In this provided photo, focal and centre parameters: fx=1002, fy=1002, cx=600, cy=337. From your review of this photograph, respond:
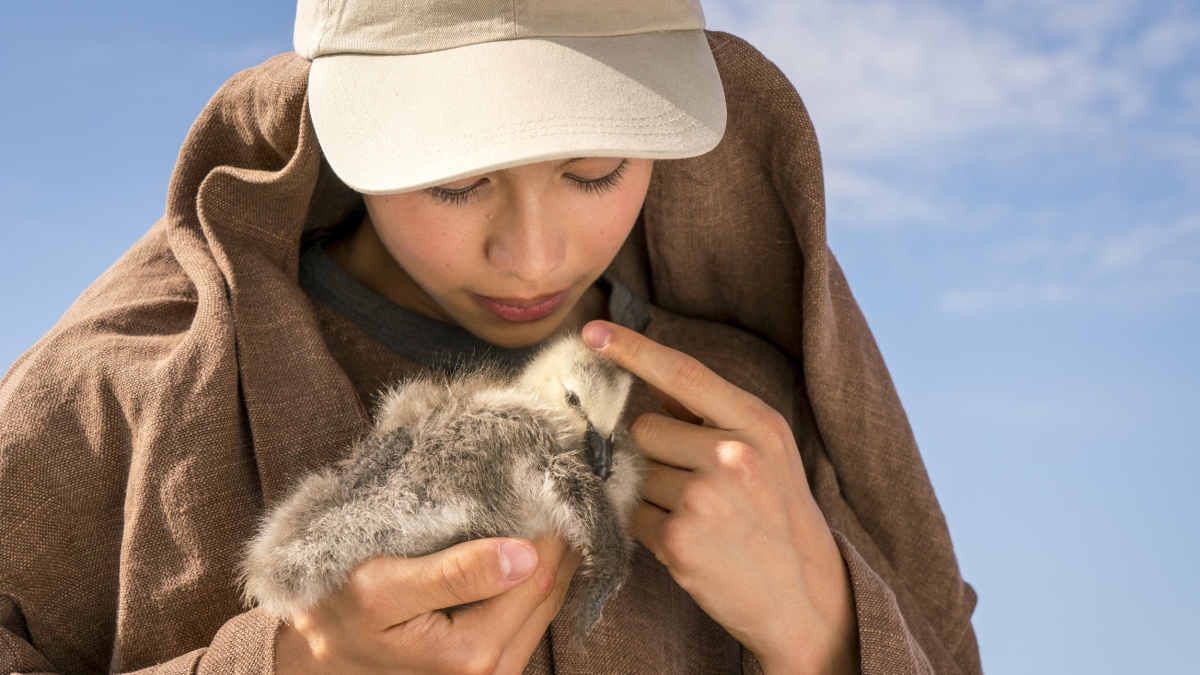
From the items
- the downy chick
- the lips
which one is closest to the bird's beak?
the downy chick

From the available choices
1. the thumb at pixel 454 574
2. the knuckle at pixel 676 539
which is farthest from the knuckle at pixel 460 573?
the knuckle at pixel 676 539

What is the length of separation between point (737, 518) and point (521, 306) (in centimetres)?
52

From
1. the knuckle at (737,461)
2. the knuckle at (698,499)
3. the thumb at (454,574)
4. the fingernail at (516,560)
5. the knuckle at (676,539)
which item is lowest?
the thumb at (454,574)

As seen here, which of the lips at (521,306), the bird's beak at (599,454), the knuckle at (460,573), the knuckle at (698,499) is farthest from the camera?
the lips at (521,306)

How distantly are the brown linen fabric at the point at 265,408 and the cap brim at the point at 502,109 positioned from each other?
29cm

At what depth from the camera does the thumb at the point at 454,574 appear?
1.30m

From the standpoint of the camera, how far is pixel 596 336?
5.23ft

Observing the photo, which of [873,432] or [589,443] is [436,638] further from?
[873,432]

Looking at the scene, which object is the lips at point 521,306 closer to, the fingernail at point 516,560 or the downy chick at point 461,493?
the downy chick at point 461,493

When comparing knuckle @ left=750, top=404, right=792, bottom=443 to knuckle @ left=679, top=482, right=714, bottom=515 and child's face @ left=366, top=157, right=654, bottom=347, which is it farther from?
child's face @ left=366, top=157, right=654, bottom=347

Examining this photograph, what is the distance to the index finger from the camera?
1602 millimetres

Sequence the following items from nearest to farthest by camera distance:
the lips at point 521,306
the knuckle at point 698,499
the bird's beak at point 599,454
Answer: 1. the bird's beak at point 599,454
2. the knuckle at point 698,499
3. the lips at point 521,306

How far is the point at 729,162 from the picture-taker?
2.06 m

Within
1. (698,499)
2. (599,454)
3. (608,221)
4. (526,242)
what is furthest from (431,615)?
(608,221)
